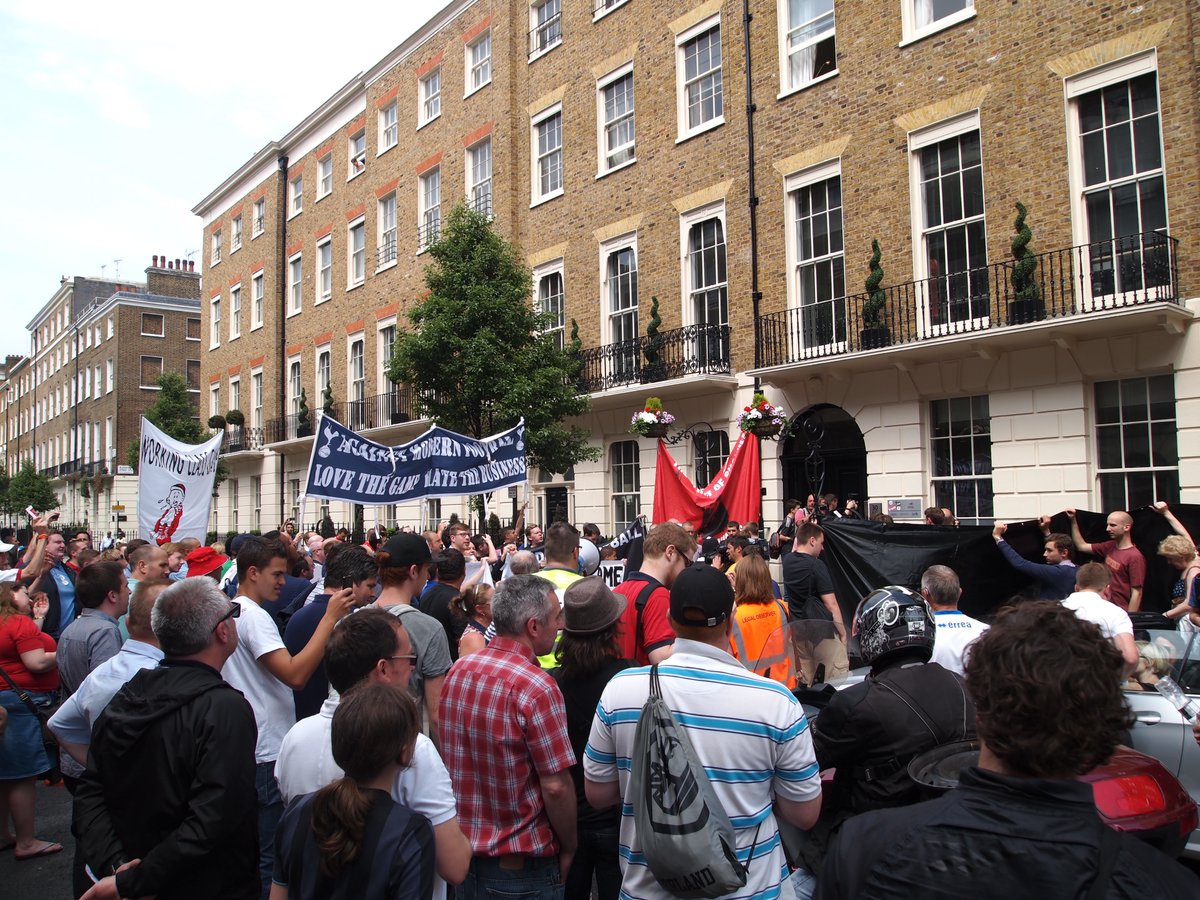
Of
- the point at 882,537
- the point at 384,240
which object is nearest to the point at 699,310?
the point at 882,537

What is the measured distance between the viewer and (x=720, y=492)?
510 inches

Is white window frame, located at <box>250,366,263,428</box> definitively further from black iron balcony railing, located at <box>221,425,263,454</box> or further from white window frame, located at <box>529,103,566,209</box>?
white window frame, located at <box>529,103,566,209</box>

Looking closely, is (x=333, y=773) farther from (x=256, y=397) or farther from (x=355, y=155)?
(x=256, y=397)

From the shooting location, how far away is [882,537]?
32.0ft

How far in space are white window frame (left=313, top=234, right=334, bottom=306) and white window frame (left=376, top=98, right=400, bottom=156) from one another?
13.1 ft

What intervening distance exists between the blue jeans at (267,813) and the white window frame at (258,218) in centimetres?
3273

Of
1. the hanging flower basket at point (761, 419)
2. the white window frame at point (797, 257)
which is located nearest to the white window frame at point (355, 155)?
the white window frame at point (797, 257)

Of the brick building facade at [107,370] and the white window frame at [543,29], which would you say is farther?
the brick building facade at [107,370]

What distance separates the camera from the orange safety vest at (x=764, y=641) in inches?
224

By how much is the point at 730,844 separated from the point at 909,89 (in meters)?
14.1

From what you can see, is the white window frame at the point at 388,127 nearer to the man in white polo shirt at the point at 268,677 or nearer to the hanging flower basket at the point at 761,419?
the hanging flower basket at the point at 761,419

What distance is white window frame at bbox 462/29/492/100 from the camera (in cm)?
2323

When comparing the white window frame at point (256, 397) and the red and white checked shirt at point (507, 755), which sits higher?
the white window frame at point (256, 397)

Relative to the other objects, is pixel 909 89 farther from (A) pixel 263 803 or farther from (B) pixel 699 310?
(A) pixel 263 803
